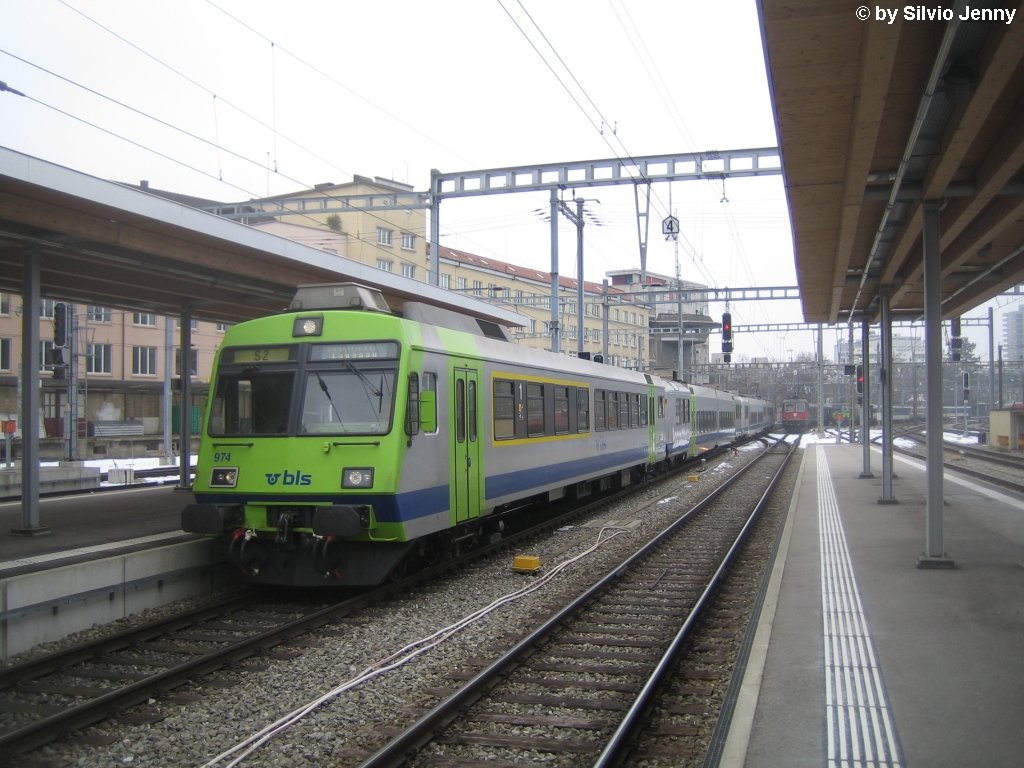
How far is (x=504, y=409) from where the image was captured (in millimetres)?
11672

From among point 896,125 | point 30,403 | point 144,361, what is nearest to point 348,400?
point 30,403

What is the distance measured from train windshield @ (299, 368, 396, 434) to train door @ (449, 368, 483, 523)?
4.23 feet

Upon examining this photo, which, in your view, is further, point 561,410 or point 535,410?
point 561,410

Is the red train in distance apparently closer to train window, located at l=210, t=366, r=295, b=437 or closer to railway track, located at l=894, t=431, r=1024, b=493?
railway track, located at l=894, t=431, r=1024, b=493

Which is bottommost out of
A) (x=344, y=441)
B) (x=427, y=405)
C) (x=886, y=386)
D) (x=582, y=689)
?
(x=582, y=689)

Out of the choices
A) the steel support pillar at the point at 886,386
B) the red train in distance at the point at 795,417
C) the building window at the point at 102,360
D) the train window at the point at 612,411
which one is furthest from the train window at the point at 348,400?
the red train in distance at the point at 795,417

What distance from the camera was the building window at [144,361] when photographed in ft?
151

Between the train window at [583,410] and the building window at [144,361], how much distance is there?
121 feet

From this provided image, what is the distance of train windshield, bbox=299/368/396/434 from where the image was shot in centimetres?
885

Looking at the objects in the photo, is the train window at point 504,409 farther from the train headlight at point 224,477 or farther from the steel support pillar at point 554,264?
the steel support pillar at point 554,264

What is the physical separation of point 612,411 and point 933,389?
8.38 metres

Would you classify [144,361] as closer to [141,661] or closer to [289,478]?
[289,478]

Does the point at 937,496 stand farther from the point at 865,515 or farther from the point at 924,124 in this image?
the point at 865,515

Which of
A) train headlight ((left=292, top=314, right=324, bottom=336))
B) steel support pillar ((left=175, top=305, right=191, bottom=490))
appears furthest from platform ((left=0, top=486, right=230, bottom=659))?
steel support pillar ((left=175, top=305, right=191, bottom=490))
